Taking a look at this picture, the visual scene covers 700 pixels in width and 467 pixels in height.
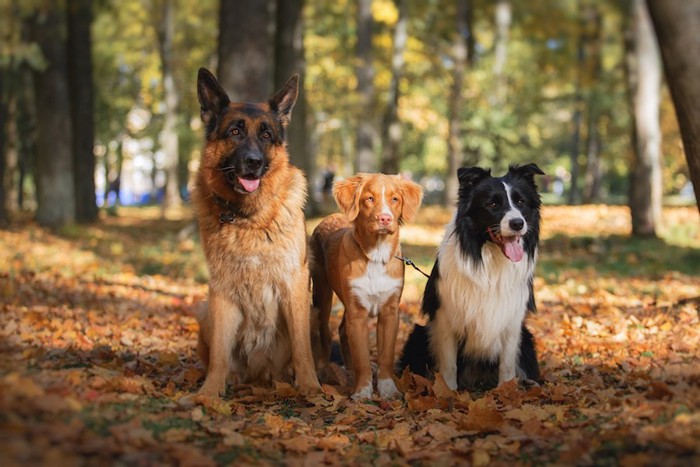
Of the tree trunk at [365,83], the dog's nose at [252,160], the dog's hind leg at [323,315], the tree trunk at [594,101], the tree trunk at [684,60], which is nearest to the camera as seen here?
the dog's nose at [252,160]

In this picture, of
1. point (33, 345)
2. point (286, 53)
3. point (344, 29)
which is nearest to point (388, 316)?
point (33, 345)

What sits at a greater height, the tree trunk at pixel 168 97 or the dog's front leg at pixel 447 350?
the tree trunk at pixel 168 97

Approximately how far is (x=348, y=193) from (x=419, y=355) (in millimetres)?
1625

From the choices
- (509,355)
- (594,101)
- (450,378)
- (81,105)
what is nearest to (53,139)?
(81,105)

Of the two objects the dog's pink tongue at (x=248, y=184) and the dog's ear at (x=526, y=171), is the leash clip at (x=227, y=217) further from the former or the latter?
the dog's ear at (x=526, y=171)

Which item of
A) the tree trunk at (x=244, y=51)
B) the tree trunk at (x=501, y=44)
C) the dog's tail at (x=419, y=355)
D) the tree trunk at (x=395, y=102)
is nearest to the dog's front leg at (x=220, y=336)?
the dog's tail at (x=419, y=355)

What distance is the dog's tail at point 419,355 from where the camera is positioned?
20.0 ft

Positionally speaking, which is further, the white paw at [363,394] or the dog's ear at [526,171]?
the dog's ear at [526,171]

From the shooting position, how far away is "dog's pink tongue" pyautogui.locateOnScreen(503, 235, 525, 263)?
5387 millimetres

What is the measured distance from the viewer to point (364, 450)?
4152mm

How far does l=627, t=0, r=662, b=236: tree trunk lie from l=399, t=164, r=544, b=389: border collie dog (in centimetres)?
1151

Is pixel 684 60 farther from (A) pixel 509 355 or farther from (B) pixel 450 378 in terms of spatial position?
(B) pixel 450 378

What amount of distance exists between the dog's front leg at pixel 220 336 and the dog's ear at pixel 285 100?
155cm

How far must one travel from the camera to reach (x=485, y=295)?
561 centimetres
